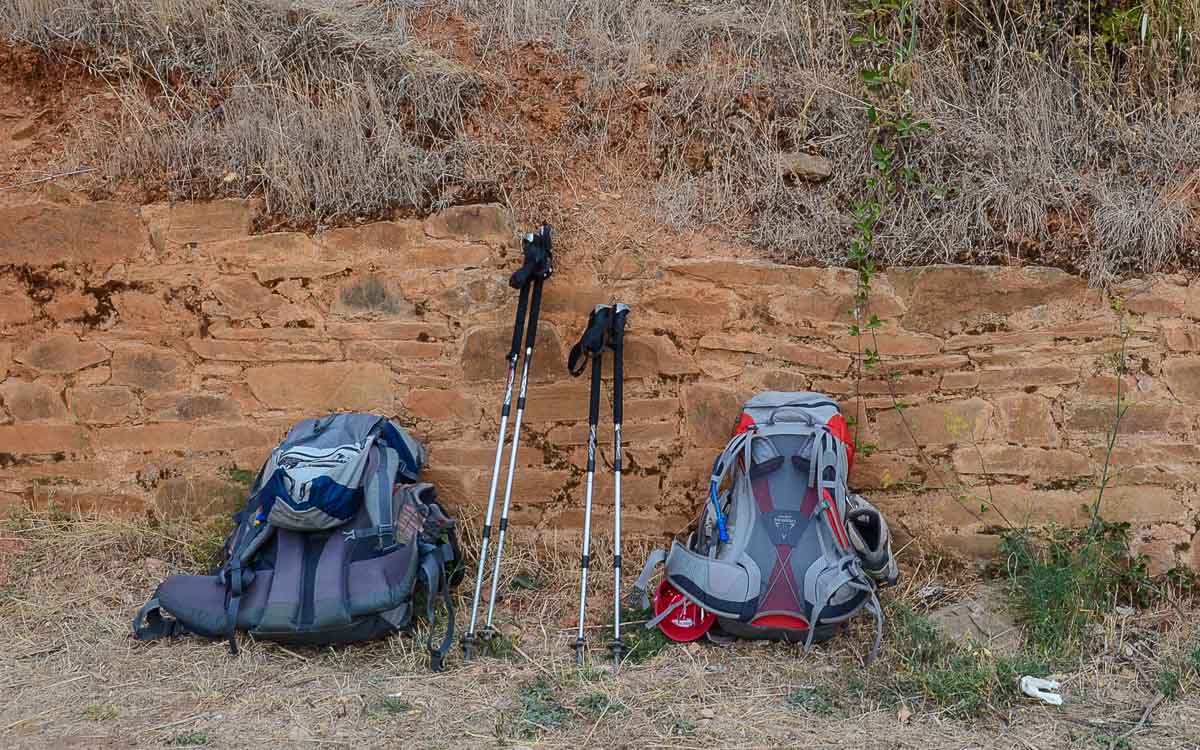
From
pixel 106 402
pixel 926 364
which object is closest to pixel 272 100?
pixel 106 402

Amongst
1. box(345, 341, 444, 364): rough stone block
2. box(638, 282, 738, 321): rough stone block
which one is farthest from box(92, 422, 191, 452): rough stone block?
box(638, 282, 738, 321): rough stone block

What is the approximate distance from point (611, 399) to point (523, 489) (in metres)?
0.48

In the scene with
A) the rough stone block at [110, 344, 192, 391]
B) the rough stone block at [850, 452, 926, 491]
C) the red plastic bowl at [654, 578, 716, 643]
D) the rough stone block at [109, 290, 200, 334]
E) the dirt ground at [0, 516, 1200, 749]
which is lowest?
the dirt ground at [0, 516, 1200, 749]

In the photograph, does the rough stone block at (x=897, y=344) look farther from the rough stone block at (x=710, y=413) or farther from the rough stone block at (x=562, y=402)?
the rough stone block at (x=562, y=402)

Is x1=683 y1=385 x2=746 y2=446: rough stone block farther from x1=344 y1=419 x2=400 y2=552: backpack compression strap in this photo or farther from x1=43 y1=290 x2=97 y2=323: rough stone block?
x1=43 y1=290 x2=97 y2=323: rough stone block

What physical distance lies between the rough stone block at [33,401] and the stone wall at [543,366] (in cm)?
1

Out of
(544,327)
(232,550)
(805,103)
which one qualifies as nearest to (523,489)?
(544,327)

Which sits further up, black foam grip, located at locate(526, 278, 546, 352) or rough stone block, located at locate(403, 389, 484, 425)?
black foam grip, located at locate(526, 278, 546, 352)

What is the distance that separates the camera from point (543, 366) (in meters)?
4.25

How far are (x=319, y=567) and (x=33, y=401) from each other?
1586 mm

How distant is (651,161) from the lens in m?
4.38

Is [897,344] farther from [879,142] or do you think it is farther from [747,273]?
[879,142]

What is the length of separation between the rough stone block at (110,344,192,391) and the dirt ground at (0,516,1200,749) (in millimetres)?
841

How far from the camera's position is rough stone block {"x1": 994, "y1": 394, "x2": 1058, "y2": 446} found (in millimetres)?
4020
